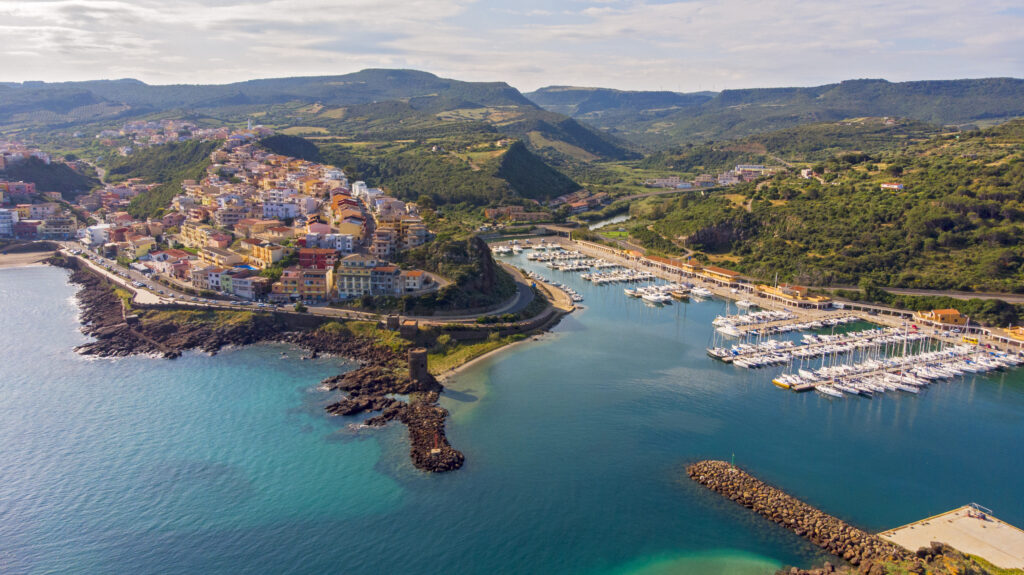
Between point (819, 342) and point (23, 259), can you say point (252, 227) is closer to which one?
point (23, 259)

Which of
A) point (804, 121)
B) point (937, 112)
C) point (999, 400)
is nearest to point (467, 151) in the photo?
point (999, 400)

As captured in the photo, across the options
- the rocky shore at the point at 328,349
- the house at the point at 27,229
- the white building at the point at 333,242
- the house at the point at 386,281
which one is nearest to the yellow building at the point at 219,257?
the white building at the point at 333,242

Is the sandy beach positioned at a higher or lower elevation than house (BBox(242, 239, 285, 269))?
lower

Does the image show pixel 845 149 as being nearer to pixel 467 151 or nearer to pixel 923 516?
pixel 467 151

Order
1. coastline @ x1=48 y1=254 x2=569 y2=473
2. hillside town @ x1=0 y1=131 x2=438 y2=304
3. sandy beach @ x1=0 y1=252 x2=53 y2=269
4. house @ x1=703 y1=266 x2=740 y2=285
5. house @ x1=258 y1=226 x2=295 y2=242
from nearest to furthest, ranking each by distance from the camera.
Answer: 1. coastline @ x1=48 y1=254 x2=569 y2=473
2. hillside town @ x1=0 y1=131 x2=438 y2=304
3. house @ x1=258 y1=226 x2=295 y2=242
4. house @ x1=703 y1=266 x2=740 y2=285
5. sandy beach @ x1=0 y1=252 x2=53 y2=269

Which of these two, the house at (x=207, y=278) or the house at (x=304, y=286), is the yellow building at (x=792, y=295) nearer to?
the house at (x=304, y=286)

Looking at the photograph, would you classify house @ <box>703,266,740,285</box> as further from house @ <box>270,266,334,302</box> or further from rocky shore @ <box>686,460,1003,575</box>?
house @ <box>270,266,334,302</box>

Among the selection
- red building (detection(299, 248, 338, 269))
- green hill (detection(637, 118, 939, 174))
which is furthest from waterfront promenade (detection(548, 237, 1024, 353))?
green hill (detection(637, 118, 939, 174))
